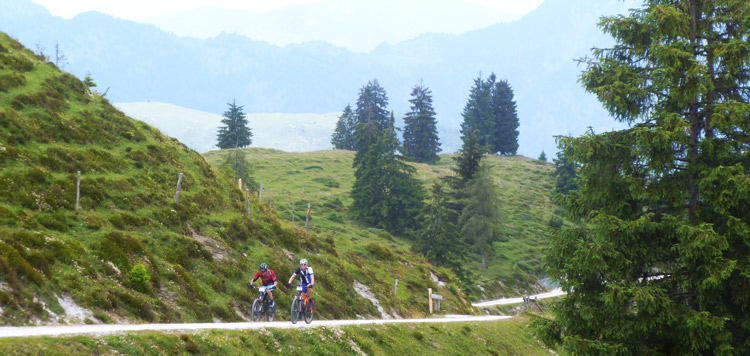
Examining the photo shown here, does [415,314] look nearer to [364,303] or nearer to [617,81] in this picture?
[364,303]

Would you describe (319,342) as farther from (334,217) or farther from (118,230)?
(334,217)

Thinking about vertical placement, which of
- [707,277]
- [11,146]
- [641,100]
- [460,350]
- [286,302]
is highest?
[641,100]

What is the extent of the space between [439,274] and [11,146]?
113ft

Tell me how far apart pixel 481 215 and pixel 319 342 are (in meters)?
56.7

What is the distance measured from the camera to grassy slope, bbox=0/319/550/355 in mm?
12805

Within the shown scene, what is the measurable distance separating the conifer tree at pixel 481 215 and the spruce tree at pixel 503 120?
69.0m

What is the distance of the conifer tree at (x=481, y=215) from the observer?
237ft

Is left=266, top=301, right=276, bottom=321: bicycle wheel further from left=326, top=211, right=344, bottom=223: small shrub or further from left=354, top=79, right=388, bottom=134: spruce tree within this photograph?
left=354, top=79, right=388, bottom=134: spruce tree

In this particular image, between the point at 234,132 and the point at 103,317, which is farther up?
the point at 234,132

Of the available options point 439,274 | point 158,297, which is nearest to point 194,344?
point 158,297

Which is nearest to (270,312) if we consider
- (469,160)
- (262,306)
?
(262,306)

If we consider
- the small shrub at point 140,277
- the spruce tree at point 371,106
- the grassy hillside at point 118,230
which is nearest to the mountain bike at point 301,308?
the grassy hillside at point 118,230

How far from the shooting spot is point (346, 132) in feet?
470

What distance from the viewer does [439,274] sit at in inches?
1939
